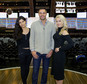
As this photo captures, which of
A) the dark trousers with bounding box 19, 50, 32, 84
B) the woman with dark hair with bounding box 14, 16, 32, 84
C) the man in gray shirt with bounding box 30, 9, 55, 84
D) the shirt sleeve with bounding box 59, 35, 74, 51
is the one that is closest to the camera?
the shirt sleeve with bounding box 59, 35, 74, 51

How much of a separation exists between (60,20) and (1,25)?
12502mm

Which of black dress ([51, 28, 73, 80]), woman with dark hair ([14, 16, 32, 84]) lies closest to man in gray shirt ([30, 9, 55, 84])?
black dress ([51, 28, 73, 80])

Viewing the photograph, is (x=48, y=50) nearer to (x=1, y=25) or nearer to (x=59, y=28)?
(x=59, y=28)

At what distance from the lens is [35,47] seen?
2621 millimetres

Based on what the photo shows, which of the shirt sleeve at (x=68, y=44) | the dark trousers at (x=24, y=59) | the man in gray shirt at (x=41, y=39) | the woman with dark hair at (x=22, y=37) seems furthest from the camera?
the dark trousers at (x=24, y=59)

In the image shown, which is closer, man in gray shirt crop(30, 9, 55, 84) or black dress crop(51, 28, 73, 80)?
black dress crop(51, 28, 73, 80)

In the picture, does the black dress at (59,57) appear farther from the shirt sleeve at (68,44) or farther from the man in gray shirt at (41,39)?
the man in gray shirt at (41,39)

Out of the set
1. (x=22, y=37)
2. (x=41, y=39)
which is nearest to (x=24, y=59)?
(x=22, y=37)

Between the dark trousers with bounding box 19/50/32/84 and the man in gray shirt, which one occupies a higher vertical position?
the man in gray shirt

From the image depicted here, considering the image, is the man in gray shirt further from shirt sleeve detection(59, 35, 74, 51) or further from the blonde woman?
shirt sleeve detection(59, 35, 74, 51)

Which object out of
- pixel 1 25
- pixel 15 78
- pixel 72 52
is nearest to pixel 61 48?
pixel 15 78

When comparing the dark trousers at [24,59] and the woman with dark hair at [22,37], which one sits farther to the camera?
the dark trousers at [24,59]

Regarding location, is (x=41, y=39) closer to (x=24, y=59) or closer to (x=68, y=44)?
(x=68, y=44)

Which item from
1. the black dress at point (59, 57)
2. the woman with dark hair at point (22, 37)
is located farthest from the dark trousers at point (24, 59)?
the black dress at point (59, 57)
